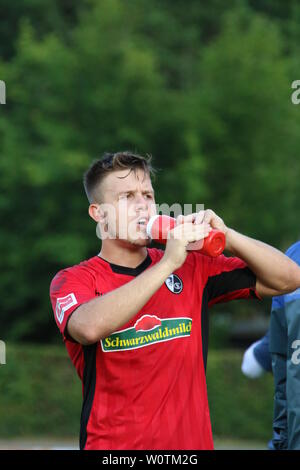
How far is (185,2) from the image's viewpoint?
79.6 feet

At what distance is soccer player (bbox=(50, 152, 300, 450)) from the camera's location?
3.14 meters

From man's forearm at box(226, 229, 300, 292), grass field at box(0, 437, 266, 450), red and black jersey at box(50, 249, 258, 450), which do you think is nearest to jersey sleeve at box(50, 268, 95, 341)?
red and black jersey at box(50, 249, 258, 450)

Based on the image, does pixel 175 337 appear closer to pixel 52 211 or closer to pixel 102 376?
pixel 102 376

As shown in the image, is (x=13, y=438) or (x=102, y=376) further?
(x=13, y=438)

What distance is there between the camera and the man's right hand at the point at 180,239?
313cm

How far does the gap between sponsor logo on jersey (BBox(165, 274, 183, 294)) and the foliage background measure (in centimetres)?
1362

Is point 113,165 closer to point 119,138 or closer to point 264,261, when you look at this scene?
point 264,261

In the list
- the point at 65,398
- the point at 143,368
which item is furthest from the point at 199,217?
the point at 65,398

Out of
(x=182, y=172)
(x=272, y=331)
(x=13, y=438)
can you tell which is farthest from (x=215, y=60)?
(x=272, y=331)

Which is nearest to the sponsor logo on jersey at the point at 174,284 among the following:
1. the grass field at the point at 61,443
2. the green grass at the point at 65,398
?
the grass field at the point at 61,443

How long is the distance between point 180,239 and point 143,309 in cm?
48

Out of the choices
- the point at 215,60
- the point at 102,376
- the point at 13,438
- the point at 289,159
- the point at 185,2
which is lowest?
the point at 13,438

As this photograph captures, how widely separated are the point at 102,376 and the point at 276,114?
15788 mm

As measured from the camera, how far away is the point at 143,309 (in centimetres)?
344
